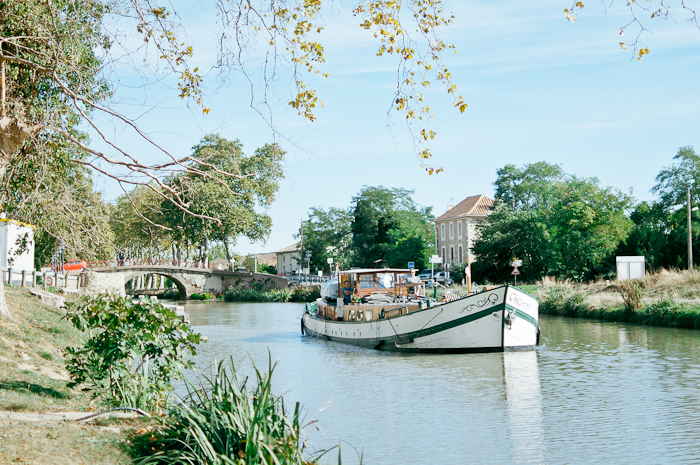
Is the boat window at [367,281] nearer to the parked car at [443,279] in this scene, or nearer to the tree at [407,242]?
the parked car at [443,279]

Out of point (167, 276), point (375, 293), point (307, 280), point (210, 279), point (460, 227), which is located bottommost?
point (375, 293)

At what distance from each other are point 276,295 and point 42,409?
56.8 meters

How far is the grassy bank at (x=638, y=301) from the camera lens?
2653 cm

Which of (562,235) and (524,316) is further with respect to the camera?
(562,235)

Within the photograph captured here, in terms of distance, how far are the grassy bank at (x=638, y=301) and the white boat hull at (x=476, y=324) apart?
7.99 metres

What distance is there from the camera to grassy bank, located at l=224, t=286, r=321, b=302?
60875 millimetres

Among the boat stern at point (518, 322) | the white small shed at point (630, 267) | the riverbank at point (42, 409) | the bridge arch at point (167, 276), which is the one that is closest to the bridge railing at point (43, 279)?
the riverbank at point (42, 409)

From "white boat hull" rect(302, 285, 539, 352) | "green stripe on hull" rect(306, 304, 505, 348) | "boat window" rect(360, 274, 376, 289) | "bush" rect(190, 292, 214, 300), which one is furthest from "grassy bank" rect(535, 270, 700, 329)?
"bush" rect(190, 292, 214, 300)

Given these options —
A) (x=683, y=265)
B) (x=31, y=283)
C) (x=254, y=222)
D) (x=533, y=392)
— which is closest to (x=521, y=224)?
(x=683, y=265)

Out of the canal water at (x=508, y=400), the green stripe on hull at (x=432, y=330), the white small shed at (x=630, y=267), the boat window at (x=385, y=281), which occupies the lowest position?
the canal water at (x=508, y=400)

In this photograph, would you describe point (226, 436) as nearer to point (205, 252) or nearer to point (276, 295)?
point (276, 295)

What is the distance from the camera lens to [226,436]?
603 cm

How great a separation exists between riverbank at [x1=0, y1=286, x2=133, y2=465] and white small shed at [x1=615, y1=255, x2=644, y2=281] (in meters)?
30.8

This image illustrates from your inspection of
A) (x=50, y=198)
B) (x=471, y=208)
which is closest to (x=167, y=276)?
(x=471, y=208)
